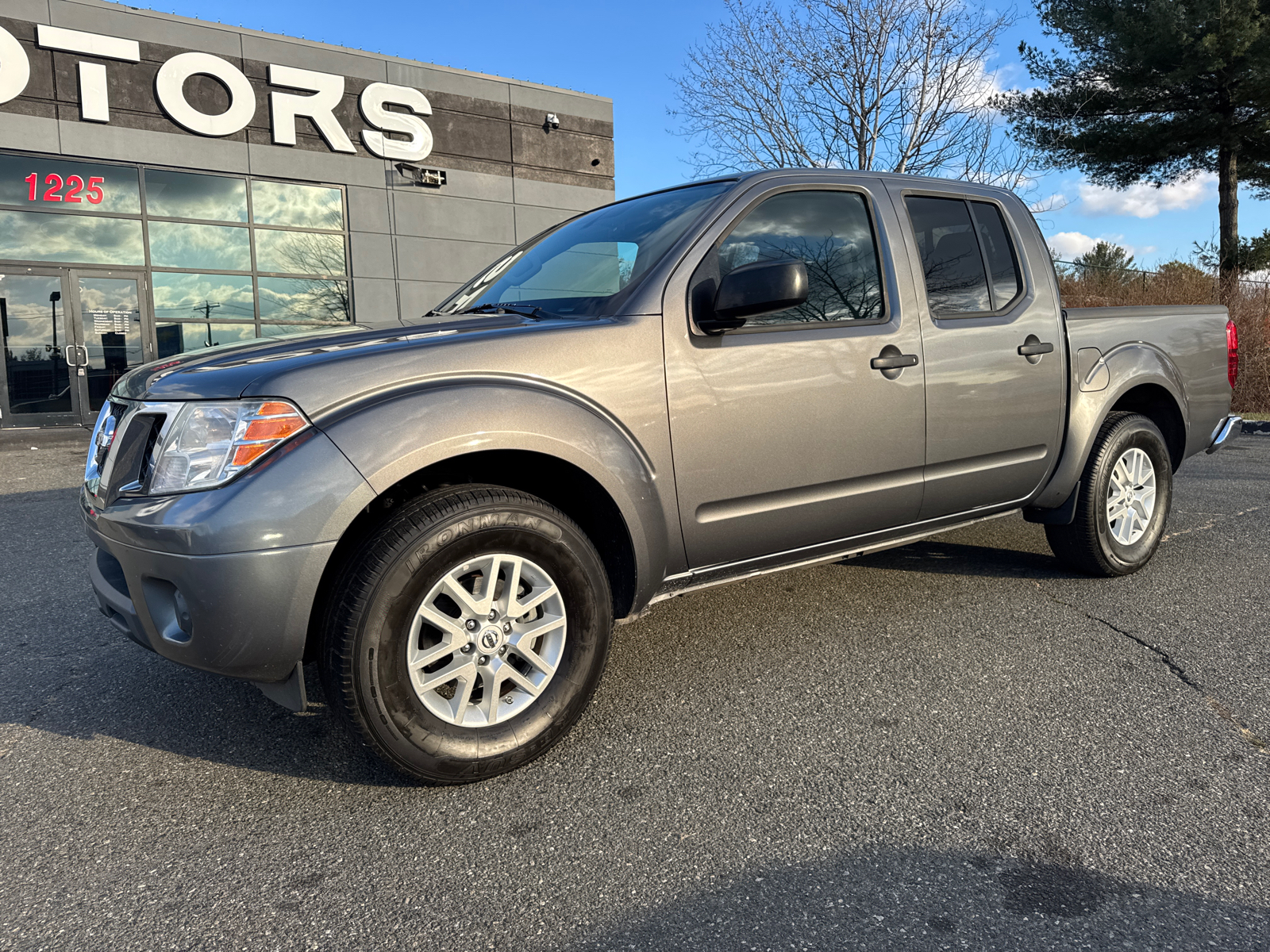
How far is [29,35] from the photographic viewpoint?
42.7ft

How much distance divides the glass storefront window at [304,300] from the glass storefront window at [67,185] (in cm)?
236

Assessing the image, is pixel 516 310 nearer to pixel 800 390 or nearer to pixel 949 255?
pixel 800 390

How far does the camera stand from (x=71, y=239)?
13.7m

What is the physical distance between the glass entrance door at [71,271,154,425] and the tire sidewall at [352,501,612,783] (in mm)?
13964

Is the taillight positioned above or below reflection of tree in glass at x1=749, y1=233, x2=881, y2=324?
below

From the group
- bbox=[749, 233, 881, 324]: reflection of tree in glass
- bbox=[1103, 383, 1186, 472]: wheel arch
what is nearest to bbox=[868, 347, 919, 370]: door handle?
bbox=[749, 233, 881, 324]: reflection of tree in glass

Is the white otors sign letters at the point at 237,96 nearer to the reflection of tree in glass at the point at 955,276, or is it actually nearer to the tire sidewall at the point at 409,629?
the reflection of tree in glass at the point at 955,276

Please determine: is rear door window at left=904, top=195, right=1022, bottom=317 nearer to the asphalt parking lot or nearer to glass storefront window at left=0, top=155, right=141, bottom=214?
the asphalt parking lot

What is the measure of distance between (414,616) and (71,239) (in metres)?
14.8

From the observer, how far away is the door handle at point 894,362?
3232mm

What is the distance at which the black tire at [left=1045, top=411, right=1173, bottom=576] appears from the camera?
4098 mm

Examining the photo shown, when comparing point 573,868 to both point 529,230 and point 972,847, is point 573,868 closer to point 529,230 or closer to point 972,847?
point 972,847

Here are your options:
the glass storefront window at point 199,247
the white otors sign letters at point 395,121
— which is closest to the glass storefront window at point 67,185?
the glass storefront window at point 199,247

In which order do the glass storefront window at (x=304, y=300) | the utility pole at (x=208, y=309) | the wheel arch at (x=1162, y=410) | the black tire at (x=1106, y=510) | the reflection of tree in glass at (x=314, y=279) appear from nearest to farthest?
the black tire at (x=1106, y=510), the wheel arch at (x=1162, y=410), the utility pole at (x=208, y=309), the glass storefront window at (x=304, y=300), the reflection of tree in glass at (x=314, y=279)
